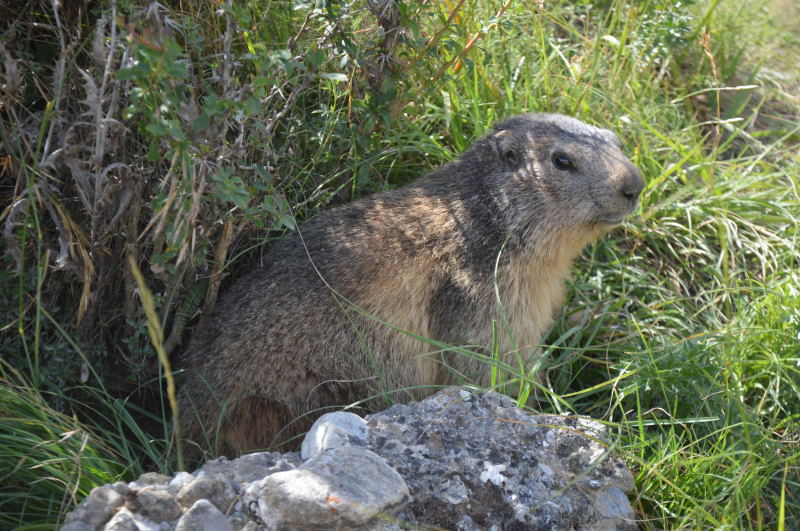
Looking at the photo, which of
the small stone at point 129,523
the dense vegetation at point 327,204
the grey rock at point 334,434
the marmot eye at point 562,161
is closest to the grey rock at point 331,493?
the grey rock at point 334,434

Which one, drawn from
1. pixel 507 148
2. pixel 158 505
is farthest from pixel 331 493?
pixel 507 148

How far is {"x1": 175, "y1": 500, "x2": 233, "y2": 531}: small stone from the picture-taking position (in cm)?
264

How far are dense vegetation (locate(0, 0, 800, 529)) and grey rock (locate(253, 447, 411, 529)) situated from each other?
669 millimetres

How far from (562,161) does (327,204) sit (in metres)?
1.53

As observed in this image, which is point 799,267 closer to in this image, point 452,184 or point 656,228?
point 656,228

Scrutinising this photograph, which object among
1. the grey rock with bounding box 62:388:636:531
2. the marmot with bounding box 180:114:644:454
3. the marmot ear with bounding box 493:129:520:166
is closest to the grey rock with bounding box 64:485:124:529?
the grey rock with bounding box 62:388:636:531

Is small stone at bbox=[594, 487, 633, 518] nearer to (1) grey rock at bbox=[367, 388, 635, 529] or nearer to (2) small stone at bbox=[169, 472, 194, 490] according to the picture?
(1) grey rock at bbox=[367, 388, 635, 529]

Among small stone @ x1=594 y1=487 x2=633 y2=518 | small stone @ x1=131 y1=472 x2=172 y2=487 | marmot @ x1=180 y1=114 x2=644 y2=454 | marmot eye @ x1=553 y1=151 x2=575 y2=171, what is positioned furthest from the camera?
marmot eye @ x1=553 y1=151 x2=575 y2=171

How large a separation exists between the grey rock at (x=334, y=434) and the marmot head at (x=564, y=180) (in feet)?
5.33

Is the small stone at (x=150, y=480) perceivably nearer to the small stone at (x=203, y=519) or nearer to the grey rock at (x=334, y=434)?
the small stone at (x=203, y=519)

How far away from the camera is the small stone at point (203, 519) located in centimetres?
264

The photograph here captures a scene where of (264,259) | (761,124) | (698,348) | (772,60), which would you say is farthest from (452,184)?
(772,60)

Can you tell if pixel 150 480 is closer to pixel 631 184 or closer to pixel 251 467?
pixel 251 467

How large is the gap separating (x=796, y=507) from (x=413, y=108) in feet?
10.3
